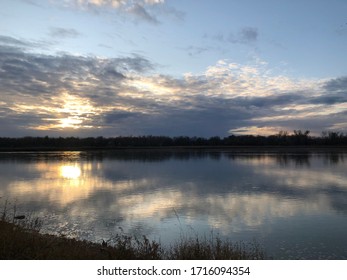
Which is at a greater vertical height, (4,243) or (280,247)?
(4,243)

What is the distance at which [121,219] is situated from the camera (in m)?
11.7

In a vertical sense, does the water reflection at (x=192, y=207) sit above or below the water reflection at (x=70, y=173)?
below

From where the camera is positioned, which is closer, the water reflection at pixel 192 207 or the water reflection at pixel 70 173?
the water reflection at pixel 192 207

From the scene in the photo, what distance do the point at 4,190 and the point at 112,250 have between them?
46.5 ft

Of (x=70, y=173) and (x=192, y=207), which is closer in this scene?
(x=192, y=207)

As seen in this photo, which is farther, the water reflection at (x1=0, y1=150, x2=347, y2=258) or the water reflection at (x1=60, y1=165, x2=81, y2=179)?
the water reflection at (x1=60, y1=165, x2=81, y2=179)

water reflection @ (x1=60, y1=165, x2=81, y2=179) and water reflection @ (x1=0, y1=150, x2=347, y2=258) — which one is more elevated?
water reflection @ (x1=60, y1=165, x2=81, y2=179)

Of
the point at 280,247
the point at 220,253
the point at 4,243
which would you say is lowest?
the point at 280,247

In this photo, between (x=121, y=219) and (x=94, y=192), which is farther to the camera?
(x=94, y=192)

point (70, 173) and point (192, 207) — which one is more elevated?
point (70, 173)
